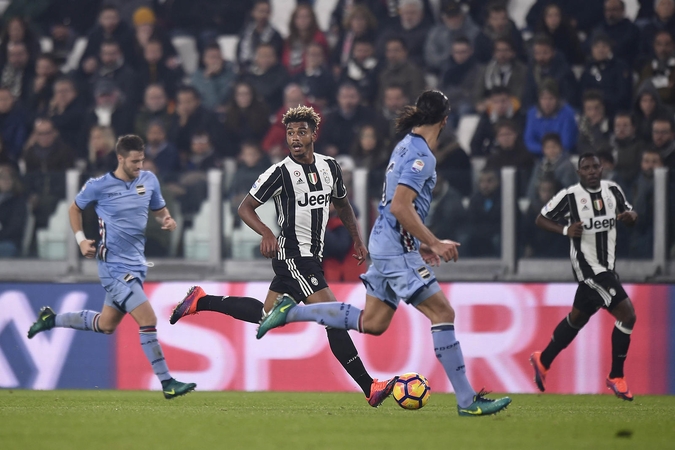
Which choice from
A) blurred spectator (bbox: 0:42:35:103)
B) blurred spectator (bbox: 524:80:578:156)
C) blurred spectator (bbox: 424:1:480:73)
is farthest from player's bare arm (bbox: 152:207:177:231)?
blurred spectator (bbox: 0:42:35:103)

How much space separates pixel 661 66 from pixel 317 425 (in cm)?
752

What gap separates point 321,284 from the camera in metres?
7.84

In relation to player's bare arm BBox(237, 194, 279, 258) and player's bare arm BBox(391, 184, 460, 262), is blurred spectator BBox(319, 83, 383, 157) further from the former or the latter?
player's bare arm BBox(391, 184, 460, 262)

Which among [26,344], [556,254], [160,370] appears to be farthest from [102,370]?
[556,254]

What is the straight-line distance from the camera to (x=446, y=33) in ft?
44.5

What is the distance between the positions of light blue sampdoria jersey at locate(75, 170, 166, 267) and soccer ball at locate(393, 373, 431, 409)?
2.87 meters

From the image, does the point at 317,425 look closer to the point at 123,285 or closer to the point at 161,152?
the point at 123,285

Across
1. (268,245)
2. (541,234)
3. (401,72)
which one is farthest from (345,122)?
(268,245)

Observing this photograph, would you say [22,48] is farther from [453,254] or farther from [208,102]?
[453,254]

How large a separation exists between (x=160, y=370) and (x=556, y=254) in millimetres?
4244

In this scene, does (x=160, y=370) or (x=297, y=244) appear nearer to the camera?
(x=297, y=244)

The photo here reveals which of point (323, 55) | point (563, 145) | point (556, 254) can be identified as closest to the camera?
point (556, 254)

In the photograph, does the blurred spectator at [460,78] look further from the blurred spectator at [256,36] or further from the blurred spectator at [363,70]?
the blurred spectator at [256,36]

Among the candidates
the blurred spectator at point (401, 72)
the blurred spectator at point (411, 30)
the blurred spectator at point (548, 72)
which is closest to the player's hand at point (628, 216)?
the blurred spectator at point (548, 72)
